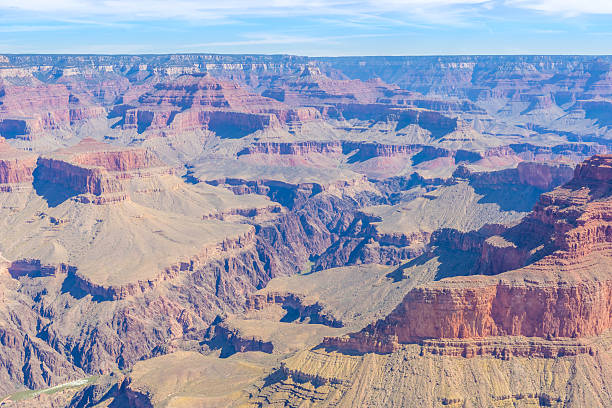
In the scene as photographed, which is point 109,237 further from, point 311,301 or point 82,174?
point 311,301

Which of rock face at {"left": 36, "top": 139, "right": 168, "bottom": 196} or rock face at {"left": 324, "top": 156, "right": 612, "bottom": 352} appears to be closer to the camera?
rock face at {"left": 324, "top": 156, "right": 612, "bottom": 352}

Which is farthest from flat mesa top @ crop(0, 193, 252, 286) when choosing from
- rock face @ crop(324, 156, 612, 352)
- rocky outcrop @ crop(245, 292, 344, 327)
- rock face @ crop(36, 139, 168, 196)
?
rock face @ crop(324, 156, 612, 352)

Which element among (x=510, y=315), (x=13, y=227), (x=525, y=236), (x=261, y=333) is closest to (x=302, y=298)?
(x=261, y=333)

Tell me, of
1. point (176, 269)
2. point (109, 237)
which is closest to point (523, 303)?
point (176, 269)

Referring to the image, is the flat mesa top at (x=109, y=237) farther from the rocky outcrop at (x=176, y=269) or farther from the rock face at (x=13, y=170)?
the rock face at (x=13, y=170)

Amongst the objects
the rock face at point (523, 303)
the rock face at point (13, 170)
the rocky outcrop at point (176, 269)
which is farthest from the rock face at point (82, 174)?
the rock face at point (523, 303)

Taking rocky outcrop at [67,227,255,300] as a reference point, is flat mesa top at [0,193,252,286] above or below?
above

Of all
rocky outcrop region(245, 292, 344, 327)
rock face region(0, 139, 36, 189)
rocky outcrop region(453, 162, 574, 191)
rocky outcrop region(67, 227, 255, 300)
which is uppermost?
rocky outcrop region(453, 162, 574, 191)

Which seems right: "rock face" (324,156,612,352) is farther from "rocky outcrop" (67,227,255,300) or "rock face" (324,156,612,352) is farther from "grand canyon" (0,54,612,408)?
"rocky outcrop" (67,227,255,300)

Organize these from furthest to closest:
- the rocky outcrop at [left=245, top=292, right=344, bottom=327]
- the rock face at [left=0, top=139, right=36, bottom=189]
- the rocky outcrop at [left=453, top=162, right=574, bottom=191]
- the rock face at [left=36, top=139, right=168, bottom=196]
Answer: the rock face at [left=0, top=139, right=36, bottom=189]
the rock face at [left=36, top=139, right=168, bottom=196]
the rocky outcrop at [left=453, top=162, right=574, bottom=191]
the rocky outcrop at [left=245, top=292, right=344, bottom=327]
